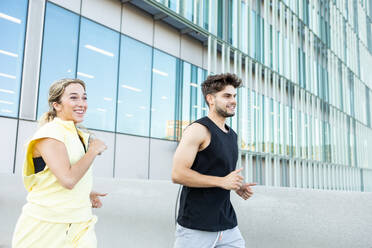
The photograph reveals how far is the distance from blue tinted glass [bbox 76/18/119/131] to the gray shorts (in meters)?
8.95

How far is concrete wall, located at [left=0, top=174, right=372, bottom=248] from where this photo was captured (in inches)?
118

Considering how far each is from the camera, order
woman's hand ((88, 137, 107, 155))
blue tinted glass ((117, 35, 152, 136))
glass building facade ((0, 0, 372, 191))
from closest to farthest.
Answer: woman's hand ((88, 137, 107, 155))
glass building facade ((0, 0, 372, 191))
blue tinted glass ((117, 35, 152, 136))

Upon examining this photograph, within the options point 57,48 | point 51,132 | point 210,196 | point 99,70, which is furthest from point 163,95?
Answer: point 51,132

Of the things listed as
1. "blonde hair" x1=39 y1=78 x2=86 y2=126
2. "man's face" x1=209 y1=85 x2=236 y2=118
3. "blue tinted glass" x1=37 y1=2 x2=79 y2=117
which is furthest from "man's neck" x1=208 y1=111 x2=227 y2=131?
"blue tinted glass" x1=37 y1=2 x2=79 y2=117

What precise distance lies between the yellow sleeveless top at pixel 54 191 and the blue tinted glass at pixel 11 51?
798 centimetres

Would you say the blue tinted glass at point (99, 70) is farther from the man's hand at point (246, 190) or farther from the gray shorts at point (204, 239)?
the gray shorts at point (204, 239)

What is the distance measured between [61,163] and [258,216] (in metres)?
2.26

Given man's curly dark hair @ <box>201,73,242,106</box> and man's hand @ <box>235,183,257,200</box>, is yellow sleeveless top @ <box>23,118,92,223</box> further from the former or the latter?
man's hand @ <box>235,183,257,200</box>

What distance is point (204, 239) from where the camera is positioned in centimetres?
227

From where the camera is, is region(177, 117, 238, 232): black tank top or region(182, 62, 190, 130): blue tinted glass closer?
region(177, 117, 238, 232): black tank top

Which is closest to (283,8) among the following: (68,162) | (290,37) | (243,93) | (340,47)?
(290,37)

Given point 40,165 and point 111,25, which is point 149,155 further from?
point 40,165

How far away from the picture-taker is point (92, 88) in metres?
11.1

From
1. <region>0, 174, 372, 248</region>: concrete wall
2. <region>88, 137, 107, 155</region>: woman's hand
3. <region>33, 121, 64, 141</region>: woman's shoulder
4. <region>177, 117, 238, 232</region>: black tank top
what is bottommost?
<region>0, 174, 372, 248</region>: concrete wall
